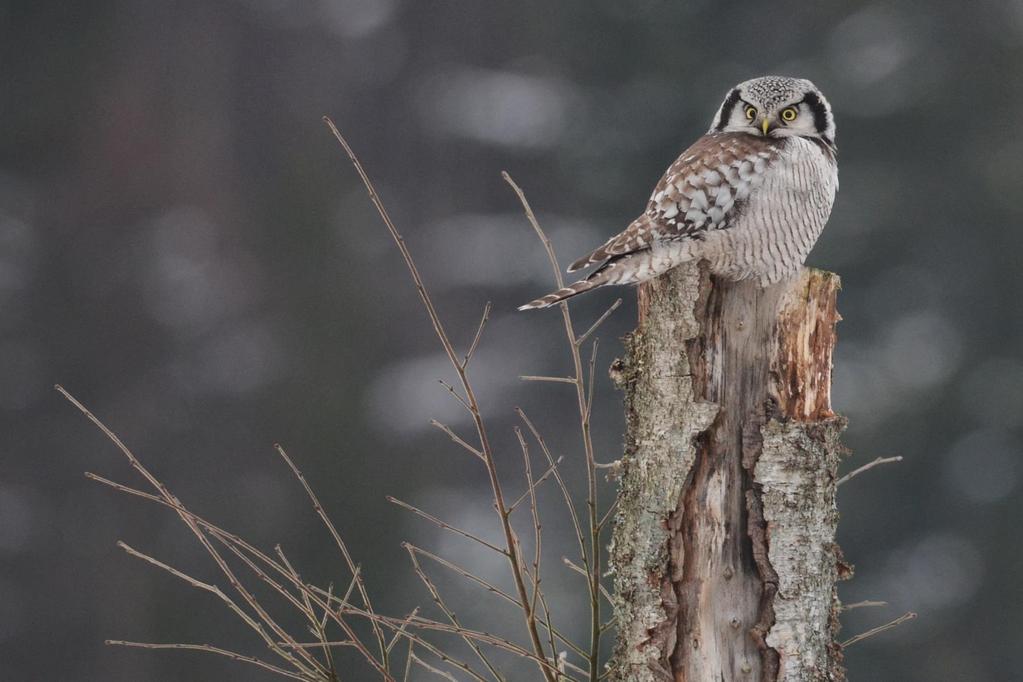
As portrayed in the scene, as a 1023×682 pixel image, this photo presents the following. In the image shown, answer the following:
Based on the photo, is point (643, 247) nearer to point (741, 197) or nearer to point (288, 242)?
point (741, 197)

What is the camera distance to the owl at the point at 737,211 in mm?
1983

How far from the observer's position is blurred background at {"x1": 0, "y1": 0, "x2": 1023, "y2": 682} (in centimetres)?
677

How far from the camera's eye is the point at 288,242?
24.1 feet

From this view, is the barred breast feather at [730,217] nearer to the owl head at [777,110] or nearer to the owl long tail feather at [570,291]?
the owl long tail feather at [570,291]

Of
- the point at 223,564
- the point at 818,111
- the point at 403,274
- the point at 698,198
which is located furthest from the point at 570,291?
the point at 403,274

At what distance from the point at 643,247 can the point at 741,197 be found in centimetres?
Result: 26

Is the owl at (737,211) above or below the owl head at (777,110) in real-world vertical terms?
below

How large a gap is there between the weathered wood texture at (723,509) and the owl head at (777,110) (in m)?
0.79

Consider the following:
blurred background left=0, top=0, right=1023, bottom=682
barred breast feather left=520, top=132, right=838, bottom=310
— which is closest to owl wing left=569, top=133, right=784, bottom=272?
barred breast feather left=520, top=132, right=838, bottom=310

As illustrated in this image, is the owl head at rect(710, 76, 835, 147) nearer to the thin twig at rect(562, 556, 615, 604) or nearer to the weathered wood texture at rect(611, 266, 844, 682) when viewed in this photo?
the weathered wood texture at rect(611, 266, 844, 682)

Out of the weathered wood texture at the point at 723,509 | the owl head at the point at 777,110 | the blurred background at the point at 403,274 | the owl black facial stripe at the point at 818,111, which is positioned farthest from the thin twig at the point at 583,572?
the blurred background at the point at 403,274

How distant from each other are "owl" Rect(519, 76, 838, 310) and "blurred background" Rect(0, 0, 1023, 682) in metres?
4.26

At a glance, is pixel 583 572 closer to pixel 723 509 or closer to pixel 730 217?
pixel 723 509

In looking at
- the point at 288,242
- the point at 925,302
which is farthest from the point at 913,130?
the point at 288,242
